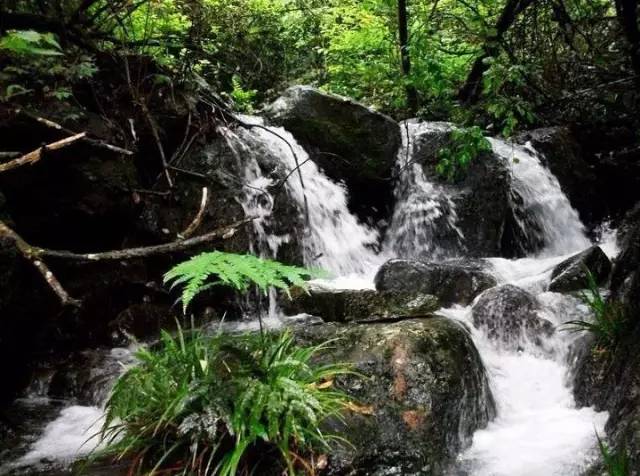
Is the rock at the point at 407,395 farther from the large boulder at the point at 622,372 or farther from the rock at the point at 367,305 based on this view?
the large boulder at the point at 622,372

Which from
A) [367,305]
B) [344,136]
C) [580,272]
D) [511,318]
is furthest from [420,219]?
[367,305]

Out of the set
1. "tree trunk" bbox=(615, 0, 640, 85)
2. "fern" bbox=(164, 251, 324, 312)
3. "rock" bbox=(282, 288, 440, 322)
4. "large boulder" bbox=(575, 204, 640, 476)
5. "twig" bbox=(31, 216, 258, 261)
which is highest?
"tree trunk" bbox=(615, 0, 640, 85)

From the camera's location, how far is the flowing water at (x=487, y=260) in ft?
12.8

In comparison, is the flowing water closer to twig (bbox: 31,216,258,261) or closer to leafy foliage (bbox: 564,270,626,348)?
leafy foliage (bbox: 564,270,626,348)

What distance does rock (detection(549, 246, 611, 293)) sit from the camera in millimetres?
6246

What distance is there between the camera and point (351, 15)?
1293 centimetres

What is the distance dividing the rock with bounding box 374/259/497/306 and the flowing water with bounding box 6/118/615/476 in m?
0.30

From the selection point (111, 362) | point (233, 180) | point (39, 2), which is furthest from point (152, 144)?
point (111, 362)

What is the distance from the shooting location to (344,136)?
9.16 metres

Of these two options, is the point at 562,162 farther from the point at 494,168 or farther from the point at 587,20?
the point at 587,20

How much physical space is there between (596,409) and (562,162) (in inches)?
263

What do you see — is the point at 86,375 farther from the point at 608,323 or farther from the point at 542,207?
the point at 542,207

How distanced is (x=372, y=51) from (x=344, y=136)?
403 cm

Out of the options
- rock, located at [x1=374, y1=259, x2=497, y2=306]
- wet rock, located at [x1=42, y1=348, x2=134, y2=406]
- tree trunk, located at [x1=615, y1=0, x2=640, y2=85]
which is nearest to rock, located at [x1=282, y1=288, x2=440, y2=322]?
rock, located at [x1=374, y1=259, x2=497, y2=306]
